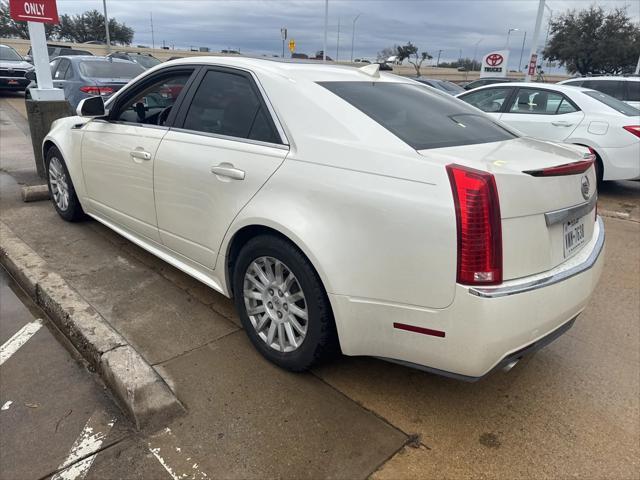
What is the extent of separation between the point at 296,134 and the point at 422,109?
2.69ft

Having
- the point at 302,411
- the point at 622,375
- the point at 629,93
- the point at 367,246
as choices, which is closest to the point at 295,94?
the point at 367,246

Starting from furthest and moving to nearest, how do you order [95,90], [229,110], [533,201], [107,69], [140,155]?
[107,69] < [95,90] < [140,155] < [229,110] < [533,201]

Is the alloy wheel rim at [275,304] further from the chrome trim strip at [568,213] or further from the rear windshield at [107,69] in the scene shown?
the rear windshield at [107,69]

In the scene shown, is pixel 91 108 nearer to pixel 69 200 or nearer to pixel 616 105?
pixel 69 200

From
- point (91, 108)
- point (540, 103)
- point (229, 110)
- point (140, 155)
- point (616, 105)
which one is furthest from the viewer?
point (540, 103)

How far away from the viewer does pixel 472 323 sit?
2.03 m

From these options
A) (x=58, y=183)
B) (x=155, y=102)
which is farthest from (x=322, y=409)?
(x=58, y=183)

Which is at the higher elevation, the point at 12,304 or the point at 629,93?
the point at 629,93

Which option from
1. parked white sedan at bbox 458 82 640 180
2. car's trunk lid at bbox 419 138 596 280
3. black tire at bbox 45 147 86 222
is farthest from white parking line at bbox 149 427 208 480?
parked white sedan at bbox 458 82 640 180

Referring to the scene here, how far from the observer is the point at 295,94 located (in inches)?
105

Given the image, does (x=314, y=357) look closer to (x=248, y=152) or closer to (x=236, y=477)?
(x=236, y=477)

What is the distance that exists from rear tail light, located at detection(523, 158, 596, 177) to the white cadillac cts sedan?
1 centimetres

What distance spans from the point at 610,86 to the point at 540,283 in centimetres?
933

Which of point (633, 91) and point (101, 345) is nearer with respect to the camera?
point (101, 345)
